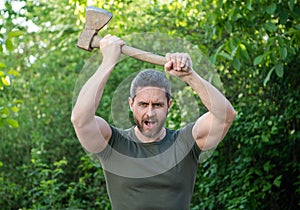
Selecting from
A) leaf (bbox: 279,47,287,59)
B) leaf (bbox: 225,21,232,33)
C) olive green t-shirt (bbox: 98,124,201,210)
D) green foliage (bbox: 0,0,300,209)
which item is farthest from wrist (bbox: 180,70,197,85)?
leaf (bbox: 225,21,232,33)

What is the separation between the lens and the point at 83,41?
267cm

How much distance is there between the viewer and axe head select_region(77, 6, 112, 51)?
2662 mm

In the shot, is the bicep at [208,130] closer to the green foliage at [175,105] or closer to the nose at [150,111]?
the nose at [150,111]

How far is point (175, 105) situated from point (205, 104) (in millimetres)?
2524

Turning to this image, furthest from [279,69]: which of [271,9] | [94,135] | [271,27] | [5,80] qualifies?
[94,135]

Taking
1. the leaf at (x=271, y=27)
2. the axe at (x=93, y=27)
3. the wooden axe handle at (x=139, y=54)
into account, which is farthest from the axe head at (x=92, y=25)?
the leaf at (x=271, y=27)

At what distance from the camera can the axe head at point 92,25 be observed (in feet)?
8.73

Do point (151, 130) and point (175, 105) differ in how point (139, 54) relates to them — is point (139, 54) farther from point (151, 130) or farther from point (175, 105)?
point (175, 105)

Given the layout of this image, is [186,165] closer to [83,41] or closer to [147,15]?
[83,41]

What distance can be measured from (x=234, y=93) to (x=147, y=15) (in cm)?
135

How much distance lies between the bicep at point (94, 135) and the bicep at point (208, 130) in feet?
1.16

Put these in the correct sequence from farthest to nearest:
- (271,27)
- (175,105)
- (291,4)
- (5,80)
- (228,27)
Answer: (175,105), (228,27), (271,27), (291,4), (5,80)

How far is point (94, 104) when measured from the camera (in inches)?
99.1

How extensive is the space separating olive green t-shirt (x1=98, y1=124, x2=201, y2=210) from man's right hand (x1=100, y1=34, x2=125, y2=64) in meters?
0.30
